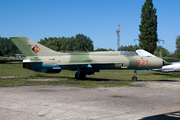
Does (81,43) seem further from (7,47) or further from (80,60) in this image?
(7,47)

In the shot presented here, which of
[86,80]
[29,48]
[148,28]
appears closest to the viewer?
[86,80]

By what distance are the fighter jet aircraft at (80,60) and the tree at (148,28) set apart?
30.4 meters

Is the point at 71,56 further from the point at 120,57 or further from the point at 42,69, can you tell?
the point at 120,57

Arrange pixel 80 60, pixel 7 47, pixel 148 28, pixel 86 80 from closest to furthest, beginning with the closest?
pixel 86 80
pixel 80 60
pixel 148 28
pixel 7 47

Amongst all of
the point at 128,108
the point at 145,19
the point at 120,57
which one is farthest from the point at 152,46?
the point at 128,108

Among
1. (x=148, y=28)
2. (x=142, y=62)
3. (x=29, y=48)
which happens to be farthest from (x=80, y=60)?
(x=148, y=28)

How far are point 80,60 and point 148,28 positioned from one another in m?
33.2

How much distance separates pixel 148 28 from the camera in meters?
45.9

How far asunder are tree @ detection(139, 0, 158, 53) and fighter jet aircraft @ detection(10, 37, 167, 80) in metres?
30.4

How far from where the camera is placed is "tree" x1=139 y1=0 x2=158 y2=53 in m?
45.8

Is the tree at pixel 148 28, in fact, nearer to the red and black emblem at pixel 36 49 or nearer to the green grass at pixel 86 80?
the green grass at pixel 86 80

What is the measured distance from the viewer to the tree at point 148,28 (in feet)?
150

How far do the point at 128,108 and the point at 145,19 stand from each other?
140 ft

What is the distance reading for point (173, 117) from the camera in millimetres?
5582
